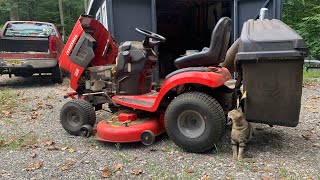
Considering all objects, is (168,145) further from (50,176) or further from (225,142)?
(50,176)

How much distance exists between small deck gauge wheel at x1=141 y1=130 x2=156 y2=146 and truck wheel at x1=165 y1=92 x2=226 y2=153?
24 centimetres

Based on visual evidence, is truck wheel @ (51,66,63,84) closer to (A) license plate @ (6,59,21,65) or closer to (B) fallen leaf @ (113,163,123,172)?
(A) license plate @ (6,59,21,65)

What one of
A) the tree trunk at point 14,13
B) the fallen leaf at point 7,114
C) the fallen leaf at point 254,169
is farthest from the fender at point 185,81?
the tree trunk at point 14,13

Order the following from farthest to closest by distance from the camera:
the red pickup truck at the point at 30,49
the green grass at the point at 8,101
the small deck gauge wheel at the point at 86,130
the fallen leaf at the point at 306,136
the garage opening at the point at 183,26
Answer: the garage opening at the point at 183,26
the red pickup truck at the point at 30,49
the green grass at the point at 8,101
the small deck gauge wheel at the point at 86,130
the fallen leaf at the point at 306,136

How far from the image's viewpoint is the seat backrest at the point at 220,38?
3564 mm

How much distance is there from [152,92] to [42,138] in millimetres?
1607

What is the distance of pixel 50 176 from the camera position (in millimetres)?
3166

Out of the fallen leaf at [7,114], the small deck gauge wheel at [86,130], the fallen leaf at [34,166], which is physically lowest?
the fallen leaf at [34,166]

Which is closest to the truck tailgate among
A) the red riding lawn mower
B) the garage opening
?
the garage opening

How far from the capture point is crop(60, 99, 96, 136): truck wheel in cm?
443

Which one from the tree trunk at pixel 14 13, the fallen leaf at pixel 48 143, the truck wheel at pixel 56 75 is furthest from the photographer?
the tree trunk at pixel 14 13

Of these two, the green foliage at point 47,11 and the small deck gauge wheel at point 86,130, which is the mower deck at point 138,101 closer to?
the small deck gauge wheel at point 86,130

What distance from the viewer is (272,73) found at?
125 inches

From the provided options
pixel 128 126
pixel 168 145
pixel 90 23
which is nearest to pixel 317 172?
pixel 168 145
